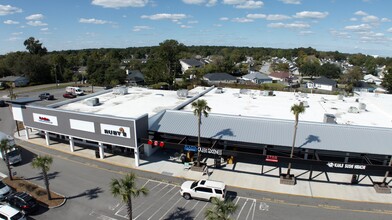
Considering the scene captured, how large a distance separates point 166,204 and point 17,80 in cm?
10019

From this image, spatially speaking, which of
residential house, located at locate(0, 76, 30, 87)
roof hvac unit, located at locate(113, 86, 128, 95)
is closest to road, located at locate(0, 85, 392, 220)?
roof hvac unit, located at locate(113, 86, 128, 95)

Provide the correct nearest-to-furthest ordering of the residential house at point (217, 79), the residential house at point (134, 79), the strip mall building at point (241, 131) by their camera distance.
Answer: the strip mall building at point (241, 131)
the residential house at point (134, 79)
the residential house at point (217, 79)

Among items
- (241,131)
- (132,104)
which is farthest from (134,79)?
(241,131)

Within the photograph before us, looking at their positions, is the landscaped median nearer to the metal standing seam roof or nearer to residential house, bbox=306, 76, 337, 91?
the metal standing seam roof

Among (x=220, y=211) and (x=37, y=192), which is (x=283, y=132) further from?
(x=37, y=192)

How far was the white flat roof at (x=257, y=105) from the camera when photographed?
39.5m

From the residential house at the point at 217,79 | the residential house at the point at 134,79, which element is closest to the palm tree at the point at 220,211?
the residential house at the point at 217,79

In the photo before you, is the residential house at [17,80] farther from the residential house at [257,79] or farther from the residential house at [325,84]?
the residential house at [325,84]

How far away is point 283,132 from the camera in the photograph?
32219mm

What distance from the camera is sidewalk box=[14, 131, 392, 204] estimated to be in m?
27.9

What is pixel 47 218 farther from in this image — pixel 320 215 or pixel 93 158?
pixel 320 215

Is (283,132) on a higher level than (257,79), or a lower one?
higher

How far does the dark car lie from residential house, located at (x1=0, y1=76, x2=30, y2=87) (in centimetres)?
8923

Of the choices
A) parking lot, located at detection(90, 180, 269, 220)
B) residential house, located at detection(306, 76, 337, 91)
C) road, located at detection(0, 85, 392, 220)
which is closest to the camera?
parking lot, located at detection(90, 180, 269, 220)
